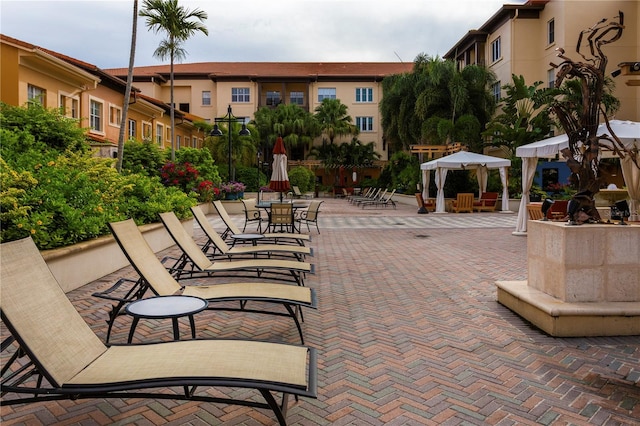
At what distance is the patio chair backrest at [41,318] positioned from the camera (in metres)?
2.47

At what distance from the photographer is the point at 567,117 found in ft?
18.1

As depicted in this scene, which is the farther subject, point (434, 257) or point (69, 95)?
point (69, 95)

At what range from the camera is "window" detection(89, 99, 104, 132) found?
2227 centimetres

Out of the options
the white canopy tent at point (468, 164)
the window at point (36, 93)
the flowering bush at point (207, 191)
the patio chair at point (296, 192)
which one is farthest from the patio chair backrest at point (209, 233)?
the patio chair at point (296, 192)

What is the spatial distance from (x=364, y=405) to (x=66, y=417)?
1.84m

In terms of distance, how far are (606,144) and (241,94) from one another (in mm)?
41192

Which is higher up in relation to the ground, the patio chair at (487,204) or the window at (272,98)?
the window at (272,98)

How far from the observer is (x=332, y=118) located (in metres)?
46.5

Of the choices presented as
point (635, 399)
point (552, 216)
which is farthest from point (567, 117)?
point (552, 216)

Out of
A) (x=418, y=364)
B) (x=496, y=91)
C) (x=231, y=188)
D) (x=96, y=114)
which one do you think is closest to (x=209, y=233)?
(x=418, y=364)

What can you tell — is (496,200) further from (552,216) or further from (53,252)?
(53,252)

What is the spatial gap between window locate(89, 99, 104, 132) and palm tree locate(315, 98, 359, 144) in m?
25.2

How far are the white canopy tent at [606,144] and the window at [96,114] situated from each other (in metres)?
18.3

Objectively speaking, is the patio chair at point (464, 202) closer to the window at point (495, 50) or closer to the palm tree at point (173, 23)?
the palm tree at point (173, 23)
